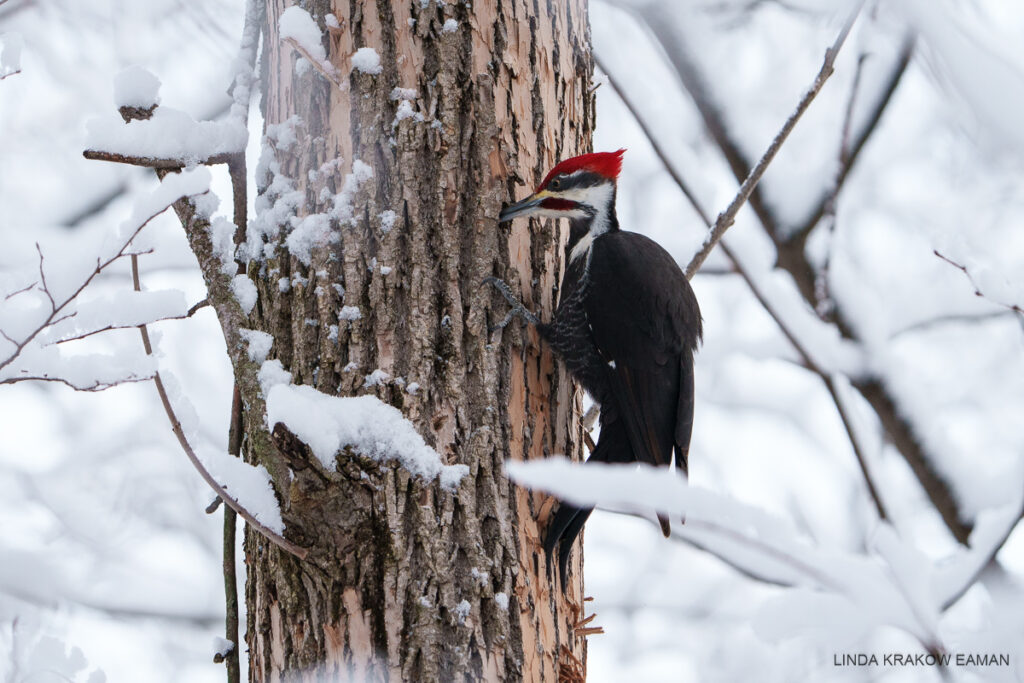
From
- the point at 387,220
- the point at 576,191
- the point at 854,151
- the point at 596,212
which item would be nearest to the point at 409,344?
the point at 387,220

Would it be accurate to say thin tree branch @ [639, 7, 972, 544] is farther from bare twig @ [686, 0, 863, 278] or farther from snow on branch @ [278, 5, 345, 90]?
snow on branch @ [278, 5, 345, 90]

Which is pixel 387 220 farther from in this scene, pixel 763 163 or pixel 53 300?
pixel 763 163

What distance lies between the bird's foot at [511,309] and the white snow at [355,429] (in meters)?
0.30

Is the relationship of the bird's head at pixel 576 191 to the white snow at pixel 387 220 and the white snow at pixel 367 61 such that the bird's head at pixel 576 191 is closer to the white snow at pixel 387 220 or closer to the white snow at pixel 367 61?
the white snow at pixel 387 220

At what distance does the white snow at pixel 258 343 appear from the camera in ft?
5.26

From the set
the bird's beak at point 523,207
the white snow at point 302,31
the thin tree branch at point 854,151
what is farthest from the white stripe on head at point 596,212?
the thin tree branch at point 854,151

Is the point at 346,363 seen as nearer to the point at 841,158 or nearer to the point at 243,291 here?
the point at 243,291

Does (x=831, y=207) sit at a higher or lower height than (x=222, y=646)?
higher

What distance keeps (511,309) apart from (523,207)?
0.23m

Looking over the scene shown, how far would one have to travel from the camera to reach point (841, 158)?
3.83 metres

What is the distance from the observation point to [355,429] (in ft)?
4.81

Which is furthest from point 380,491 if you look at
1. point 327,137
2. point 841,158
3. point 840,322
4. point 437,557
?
point 841,158

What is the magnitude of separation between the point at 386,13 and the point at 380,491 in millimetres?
972

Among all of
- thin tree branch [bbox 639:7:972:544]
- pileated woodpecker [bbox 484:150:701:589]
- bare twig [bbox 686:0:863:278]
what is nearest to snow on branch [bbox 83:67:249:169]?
pileated woodpecker [bbox 484:150:701:589]
